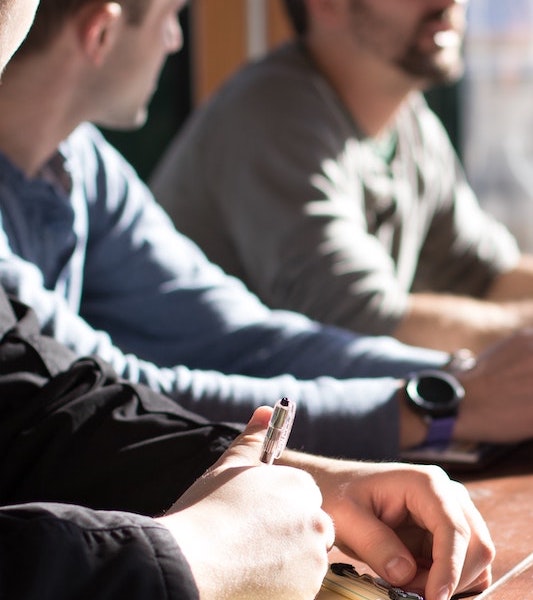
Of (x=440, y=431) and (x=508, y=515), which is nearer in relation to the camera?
(x=508, y=515)

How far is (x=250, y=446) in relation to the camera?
79 cm

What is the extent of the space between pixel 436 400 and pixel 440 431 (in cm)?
3

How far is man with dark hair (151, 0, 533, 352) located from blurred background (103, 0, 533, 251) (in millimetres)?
1670

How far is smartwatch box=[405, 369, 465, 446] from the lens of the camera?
1.16 m

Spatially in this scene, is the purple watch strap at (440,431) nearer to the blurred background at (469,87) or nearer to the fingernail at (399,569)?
the fingernail at (399,569)

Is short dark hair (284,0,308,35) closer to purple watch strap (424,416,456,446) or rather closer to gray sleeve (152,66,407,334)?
gray sleeve (152,66,407,334)

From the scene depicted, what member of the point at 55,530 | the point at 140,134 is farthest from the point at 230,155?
the point at 140,134

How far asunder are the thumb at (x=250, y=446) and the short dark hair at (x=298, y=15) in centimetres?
153

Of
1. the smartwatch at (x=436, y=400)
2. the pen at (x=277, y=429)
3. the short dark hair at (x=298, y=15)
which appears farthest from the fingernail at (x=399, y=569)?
the short dark hair at (x=298, y=15)

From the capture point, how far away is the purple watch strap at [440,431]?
1165mm

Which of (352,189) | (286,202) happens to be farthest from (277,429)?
(352,189)

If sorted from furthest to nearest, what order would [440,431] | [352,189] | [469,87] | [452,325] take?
[469,87] < [352,189] < [452,325] < [440,431]

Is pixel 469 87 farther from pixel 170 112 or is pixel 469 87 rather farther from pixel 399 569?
pixel 399 569

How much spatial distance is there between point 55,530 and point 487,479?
0.55m
